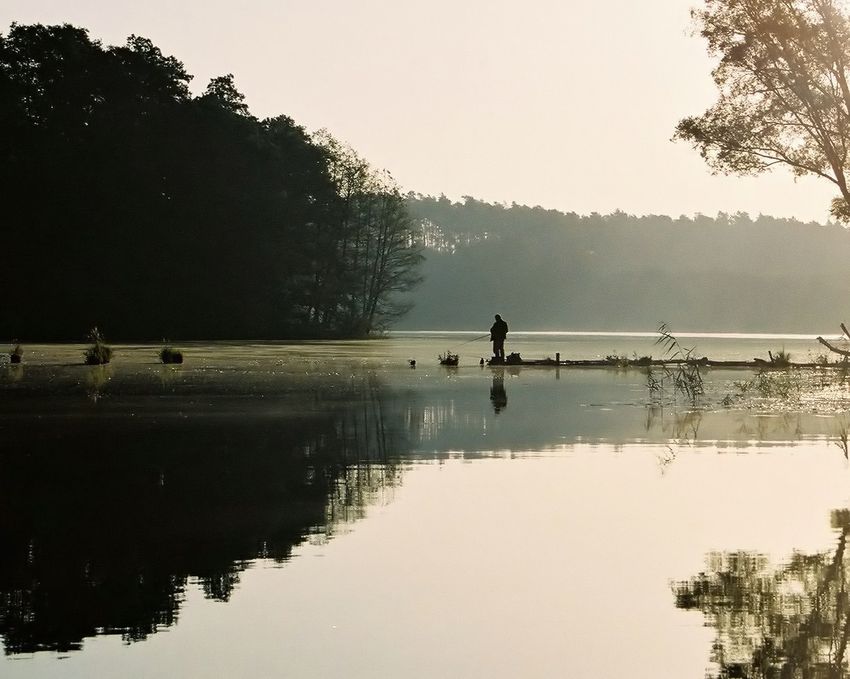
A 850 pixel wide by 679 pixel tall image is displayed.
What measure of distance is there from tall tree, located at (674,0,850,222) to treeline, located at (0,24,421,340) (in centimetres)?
5349

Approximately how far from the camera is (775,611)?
31.2ft

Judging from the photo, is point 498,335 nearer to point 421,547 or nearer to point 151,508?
point 151,508

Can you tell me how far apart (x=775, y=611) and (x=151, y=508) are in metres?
7.54

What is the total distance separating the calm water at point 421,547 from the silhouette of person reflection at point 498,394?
530 cm

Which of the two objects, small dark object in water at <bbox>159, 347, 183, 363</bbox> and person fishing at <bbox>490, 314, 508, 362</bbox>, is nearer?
small dark object in water at <bbox>159, 347, 183, 363</bbox>

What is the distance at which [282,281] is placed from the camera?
102812 mm

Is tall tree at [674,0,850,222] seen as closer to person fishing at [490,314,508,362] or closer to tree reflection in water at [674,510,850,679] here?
person fishing at [490,314,508,362]

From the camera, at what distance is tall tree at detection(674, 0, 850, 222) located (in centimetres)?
4019

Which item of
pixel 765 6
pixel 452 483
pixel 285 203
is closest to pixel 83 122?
pixel 285 203

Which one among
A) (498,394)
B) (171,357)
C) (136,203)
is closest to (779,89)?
(498,394)

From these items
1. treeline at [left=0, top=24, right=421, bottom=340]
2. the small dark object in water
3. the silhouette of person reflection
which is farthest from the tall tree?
treeline at [left=0, top=24, right=421, bottom=340]

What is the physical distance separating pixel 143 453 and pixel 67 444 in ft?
6.36

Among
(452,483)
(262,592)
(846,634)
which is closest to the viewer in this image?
(846,634)

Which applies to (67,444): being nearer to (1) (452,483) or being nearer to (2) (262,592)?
(1) (452,483)
